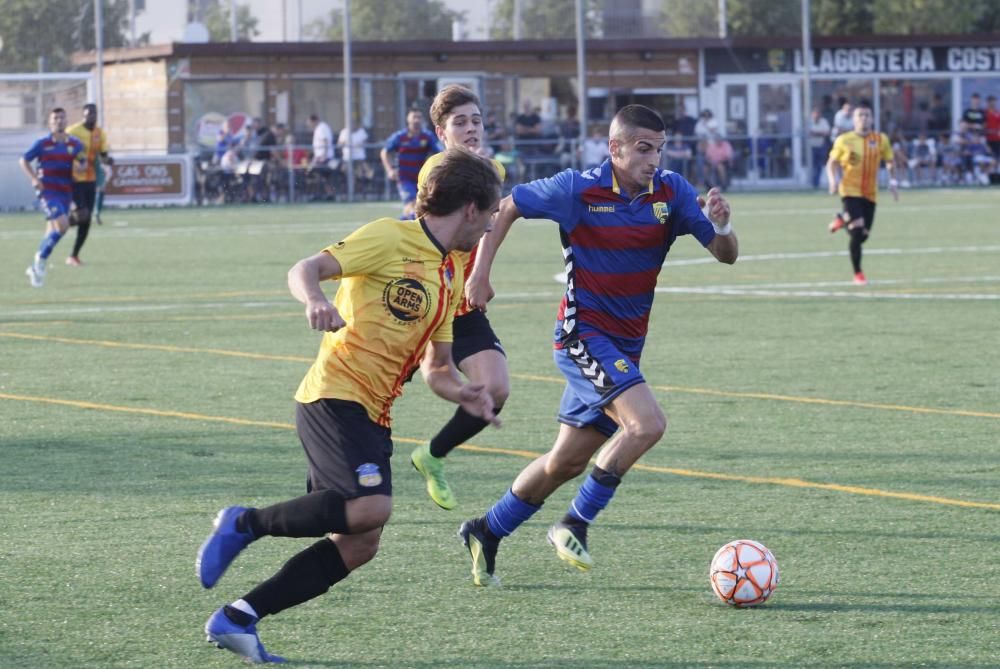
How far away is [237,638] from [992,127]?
43.4 meters

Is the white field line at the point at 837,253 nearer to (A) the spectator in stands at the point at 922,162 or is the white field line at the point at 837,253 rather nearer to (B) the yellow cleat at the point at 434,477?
(B) the yellow cleat at the point at 434,477

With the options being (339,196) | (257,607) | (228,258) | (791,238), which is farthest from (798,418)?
(339,196)

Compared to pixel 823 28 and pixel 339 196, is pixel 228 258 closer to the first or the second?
pixel 339 196

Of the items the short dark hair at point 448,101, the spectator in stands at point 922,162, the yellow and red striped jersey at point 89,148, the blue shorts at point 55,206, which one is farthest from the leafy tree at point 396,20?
the short dark hair at point 448,101

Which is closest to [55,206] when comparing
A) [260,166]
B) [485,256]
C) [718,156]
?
[485,256]

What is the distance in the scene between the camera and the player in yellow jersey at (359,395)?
5.21 m

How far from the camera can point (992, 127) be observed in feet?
150

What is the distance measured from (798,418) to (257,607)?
566cm

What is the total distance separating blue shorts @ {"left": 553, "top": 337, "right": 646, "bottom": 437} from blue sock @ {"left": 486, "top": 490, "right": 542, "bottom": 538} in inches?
14.4

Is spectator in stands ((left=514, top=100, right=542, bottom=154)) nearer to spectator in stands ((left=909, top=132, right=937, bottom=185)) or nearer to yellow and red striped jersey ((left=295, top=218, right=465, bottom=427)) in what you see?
spectator in stands ((left=909, top=132, right=937, bottom=185))

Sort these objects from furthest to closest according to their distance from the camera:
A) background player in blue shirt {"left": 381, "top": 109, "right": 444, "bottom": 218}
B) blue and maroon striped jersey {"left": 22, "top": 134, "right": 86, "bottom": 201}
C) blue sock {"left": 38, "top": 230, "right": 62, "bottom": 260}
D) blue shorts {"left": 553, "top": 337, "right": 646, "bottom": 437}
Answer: background player in blue shirt {"left": 381, "top": 109, "right": 444, "bottom": 218}, blue and maroon striped jersey {"left": 22, "top": 134, "right": 86, "bottom": 201}, blue sock {"left": 38, "top": 230, "right": 62, "bottom": 260}, blue shorts {"left": 553, "top": 337, "right": 646, "bottom": 437}


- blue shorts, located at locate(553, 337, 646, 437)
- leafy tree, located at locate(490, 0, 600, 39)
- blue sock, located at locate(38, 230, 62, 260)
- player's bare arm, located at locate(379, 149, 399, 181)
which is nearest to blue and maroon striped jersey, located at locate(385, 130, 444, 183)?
player's bare arm, located at locate(379, 149, 399, 181)

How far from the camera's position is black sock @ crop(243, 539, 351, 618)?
5.31 m

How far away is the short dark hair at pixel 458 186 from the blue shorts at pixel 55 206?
54.4 ft
